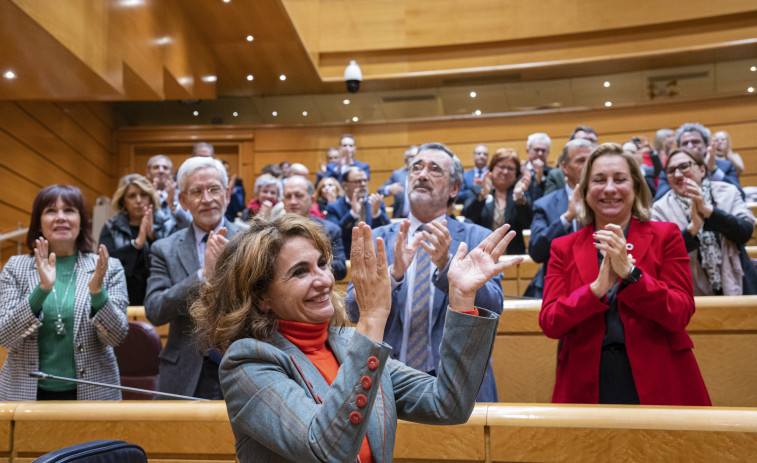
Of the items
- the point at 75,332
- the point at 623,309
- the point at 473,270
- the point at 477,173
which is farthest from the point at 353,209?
the point at 473,270

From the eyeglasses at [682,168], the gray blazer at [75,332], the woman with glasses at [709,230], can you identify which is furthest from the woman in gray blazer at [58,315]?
the eyeglasses at [682,168]

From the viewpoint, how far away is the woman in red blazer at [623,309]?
175cm

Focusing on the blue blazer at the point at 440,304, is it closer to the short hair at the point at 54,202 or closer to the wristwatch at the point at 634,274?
the wristwatch at the point at 634,274

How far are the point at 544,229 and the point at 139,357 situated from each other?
155 cm

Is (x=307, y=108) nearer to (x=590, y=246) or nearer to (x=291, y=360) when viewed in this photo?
(x=590, y=246)

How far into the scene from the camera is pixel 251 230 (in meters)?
1.27

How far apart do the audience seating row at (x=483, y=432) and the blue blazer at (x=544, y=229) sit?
112cm

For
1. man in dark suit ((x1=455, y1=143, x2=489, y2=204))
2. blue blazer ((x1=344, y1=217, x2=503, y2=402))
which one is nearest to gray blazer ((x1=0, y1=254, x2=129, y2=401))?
blue blazer ((x1=344, y1=217, x2=503, y2=402))

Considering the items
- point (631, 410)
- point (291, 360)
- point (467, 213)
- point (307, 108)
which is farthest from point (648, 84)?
point (291, 360)

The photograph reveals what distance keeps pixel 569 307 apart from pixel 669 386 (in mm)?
308

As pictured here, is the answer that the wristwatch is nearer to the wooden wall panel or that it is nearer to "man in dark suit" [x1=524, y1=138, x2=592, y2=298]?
"man in dark suit" [x1=524, y1=138, x2=592, y2=298]

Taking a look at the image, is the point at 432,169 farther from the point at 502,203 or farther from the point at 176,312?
the point at 502,203

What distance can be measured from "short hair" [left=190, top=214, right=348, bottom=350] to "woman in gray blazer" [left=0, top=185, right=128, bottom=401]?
39.0 inches

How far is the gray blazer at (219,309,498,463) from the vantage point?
100 centimetres
